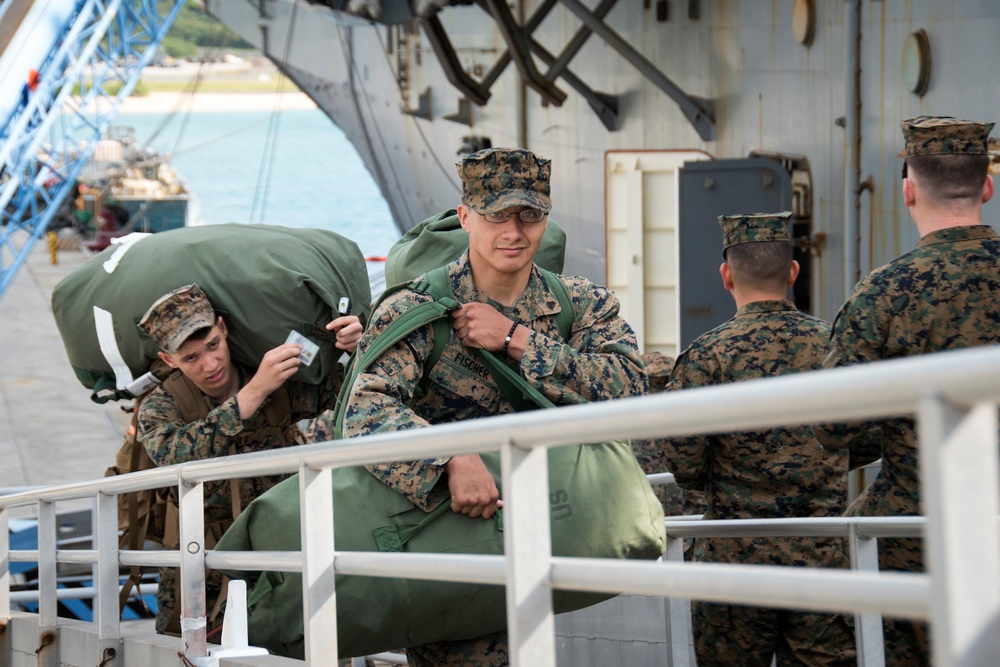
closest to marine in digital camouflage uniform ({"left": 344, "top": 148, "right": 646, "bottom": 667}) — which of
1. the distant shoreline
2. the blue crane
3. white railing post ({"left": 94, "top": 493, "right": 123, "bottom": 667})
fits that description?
white railing post ({"left": 94, "top": 493, "right": 123, "bottom": 667})

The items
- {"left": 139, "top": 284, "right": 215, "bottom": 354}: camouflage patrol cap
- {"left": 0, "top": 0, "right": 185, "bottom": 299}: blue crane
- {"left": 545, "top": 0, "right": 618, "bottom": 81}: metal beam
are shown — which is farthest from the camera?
{"left": 0, "top": 0, "right": 185, "bottom": 299}: blue crane

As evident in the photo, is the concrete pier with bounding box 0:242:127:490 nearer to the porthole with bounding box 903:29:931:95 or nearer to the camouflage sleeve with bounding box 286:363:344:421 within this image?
the camouflage sleeve with bounding box 286:363:344:421

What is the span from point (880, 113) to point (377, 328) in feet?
16.4

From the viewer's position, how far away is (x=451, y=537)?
2.89 m

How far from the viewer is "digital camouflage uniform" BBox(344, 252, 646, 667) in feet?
9.64

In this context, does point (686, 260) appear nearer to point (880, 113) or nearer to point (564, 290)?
point (880, 113)

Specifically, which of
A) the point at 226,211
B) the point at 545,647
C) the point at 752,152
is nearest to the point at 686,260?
the point at 752,152

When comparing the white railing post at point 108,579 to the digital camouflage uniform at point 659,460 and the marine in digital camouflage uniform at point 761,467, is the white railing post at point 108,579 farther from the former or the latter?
the digital camouflage uniform at point 659,460

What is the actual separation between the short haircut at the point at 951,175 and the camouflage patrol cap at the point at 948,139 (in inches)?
0.6

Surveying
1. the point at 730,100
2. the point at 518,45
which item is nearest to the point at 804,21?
the point at 730,100

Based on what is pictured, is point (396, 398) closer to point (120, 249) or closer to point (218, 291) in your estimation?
point (218, 291)

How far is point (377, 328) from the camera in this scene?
3.13 metres

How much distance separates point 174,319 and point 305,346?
467 mm

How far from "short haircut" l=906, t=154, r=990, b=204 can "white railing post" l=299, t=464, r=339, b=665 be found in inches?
63.3
